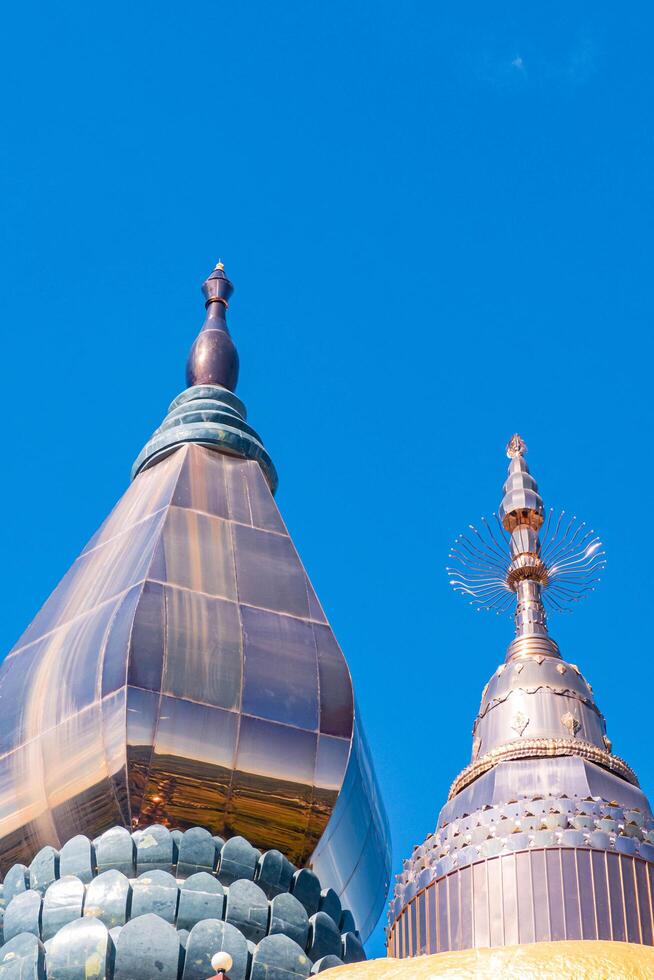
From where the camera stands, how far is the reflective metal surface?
578 inches

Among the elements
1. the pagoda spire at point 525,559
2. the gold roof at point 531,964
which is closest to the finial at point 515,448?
the pagoda spire at point 525,559

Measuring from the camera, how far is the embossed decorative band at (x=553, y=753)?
1733cm

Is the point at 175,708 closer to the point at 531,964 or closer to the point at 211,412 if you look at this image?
the point at 211,412

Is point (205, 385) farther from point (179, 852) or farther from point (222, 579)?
point (179, 852)

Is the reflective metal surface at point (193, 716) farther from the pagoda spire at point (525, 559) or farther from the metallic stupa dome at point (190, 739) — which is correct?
the pagoda spire at point (525, 559)

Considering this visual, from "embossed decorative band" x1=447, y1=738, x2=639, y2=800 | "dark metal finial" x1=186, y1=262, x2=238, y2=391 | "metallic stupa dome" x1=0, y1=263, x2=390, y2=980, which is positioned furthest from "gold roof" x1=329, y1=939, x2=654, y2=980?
"dark metal finial" x1=186, y1=262, x2=238, y2=391

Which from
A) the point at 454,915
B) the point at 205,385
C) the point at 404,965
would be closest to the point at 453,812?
the point at 454,915

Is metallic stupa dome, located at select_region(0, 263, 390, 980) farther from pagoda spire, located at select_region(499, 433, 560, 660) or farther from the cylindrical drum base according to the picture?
pagoda spire, located at select_region(499, 433, 560, 660)

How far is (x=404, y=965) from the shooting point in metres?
10.4

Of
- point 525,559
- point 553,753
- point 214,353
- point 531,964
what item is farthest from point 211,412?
point 531,964

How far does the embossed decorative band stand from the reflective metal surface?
146 cm

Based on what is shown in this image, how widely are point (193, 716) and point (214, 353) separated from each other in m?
6.59

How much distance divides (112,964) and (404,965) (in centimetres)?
282

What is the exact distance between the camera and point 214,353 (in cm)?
2073
